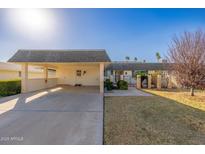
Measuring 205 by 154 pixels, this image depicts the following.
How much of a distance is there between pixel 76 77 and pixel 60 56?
7578 millimetres

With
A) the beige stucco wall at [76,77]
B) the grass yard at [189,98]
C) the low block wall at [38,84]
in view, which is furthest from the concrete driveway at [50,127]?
the beige stucco wall at [76,77]

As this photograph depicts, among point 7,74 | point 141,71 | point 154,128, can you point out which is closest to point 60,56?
point 154,128

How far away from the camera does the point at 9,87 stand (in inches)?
498

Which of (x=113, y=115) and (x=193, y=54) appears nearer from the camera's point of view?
(x=113, y=115)

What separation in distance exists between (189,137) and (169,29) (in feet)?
38.3

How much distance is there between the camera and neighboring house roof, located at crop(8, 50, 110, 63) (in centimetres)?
1330

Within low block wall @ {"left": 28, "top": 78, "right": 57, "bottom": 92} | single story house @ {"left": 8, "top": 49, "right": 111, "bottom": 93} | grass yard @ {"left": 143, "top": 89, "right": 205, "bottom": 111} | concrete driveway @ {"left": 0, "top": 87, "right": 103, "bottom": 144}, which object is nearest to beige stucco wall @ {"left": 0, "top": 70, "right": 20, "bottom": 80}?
low block wall @ {"left": 28, "top": 78, "right": 57, "bottom": 92}

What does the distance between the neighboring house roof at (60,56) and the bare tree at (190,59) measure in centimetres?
589

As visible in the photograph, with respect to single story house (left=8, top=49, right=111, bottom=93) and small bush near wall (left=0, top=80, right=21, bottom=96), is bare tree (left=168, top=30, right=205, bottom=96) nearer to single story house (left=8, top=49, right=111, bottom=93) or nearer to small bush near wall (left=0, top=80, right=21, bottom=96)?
single story house (left=8, top=49, right=111, bottom=93)
